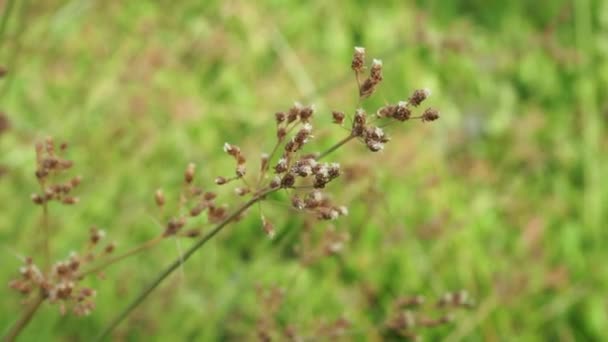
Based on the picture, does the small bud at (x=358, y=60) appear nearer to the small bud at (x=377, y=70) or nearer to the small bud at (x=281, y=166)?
the small bud at (x=377, y=70)

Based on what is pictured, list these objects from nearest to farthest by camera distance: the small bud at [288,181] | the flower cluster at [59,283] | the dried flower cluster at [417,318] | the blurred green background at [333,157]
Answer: the small bud at [288,181], the flower cluster at [59,283], the dried flower cluster at [417,318], the blurred green background at [333,157]

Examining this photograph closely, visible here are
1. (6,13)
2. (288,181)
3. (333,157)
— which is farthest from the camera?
(333,157)

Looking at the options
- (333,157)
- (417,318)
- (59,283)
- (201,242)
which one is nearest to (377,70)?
(201,242)

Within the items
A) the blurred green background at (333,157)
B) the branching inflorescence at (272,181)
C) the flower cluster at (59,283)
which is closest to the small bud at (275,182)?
the branching inflorescence at (272,181)

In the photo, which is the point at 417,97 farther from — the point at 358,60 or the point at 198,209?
the point at 198,209

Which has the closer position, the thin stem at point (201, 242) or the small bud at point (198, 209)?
the thin stem at point (201, 242)

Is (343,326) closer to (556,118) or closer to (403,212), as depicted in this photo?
(403,212)

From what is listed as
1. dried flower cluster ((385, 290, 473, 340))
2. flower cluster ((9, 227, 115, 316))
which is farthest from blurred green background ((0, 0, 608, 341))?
flower cluster ((9, 227, 115, 316))

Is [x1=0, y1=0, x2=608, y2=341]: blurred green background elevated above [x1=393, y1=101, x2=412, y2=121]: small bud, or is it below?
above

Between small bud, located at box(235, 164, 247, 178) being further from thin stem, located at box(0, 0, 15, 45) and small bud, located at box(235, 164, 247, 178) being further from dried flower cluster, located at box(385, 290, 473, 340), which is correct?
thin stem, located at box(0, 0, 15, 45)
